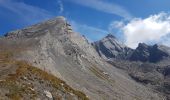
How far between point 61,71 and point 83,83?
12366 millimetres

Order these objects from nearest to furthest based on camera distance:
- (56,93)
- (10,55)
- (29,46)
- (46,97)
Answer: (46,97) < (56,93) < (10,55) < (29,46)

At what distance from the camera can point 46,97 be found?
95.7m

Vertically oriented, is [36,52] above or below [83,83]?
above

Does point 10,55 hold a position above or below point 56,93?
above

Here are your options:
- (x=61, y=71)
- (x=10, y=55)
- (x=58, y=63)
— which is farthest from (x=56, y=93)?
(x=58, y=63)

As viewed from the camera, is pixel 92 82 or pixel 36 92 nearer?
pixel 36 92

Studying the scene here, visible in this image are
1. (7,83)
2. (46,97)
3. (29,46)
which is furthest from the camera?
(29,46)

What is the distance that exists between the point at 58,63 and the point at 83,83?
65.0 feet

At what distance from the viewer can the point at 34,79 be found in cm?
10394

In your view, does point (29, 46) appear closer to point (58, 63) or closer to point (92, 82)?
point (58, 63)

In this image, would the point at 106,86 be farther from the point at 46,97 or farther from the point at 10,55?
the point at 46,97

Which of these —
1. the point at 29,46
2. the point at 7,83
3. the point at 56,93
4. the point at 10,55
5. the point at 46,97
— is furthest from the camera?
the point at 29,46

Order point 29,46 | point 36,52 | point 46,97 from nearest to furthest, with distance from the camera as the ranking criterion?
1. point 46,97
2. point 36,52
3. point 29,46

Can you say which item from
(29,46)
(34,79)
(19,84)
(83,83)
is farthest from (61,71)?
(19,84)
